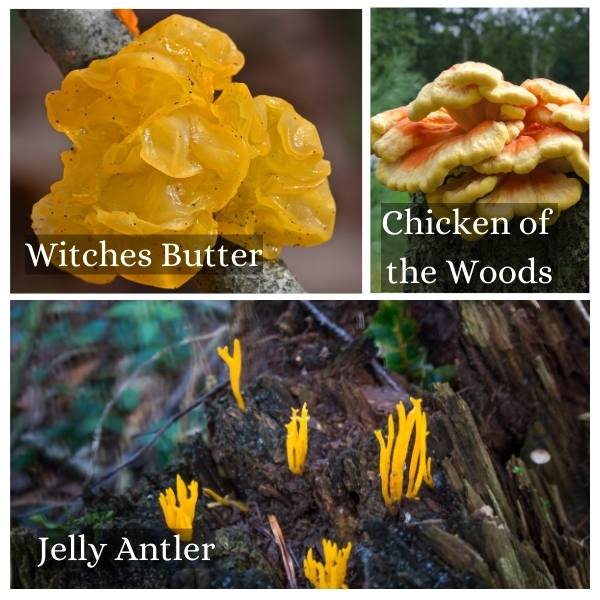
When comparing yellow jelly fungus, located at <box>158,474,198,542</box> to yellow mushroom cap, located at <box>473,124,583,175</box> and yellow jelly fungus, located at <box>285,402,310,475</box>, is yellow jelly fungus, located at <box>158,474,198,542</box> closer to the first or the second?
yellow jelly fungus, located at <box>285,402,310,475</box>

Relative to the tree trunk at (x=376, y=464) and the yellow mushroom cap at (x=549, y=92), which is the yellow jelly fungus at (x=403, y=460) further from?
the yellow mushroom cap at (x=549, y=92)

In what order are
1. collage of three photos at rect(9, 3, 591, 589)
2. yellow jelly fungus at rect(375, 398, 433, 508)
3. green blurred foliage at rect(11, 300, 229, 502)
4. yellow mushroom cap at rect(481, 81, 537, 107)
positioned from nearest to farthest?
1. yellow mushroom cap at rect(481, 81, 537, 107)
2. collage of three photos at rect(9, 3, 591, 589)
3. yellow jelly fungus at rect(375, 398, 433, 508)
4. green blurred foliage at rect(11, 300, 229, 502)

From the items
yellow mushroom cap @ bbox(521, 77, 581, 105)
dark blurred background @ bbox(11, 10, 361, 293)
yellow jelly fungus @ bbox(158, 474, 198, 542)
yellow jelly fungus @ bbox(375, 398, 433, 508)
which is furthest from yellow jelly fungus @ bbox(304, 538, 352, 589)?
yellow mushroom cap @ bbox(521, 77, 581, 105)

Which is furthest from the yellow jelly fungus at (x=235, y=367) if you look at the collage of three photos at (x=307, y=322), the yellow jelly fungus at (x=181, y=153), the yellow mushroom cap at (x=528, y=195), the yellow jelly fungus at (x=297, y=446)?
the yellow mushroom cap at (x=528, y=195)

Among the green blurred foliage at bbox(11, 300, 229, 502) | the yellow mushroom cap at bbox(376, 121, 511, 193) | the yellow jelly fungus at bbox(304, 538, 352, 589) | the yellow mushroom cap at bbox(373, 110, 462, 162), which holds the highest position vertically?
the yellow mushroom cap at bbox(373, 110, 462, 162)
